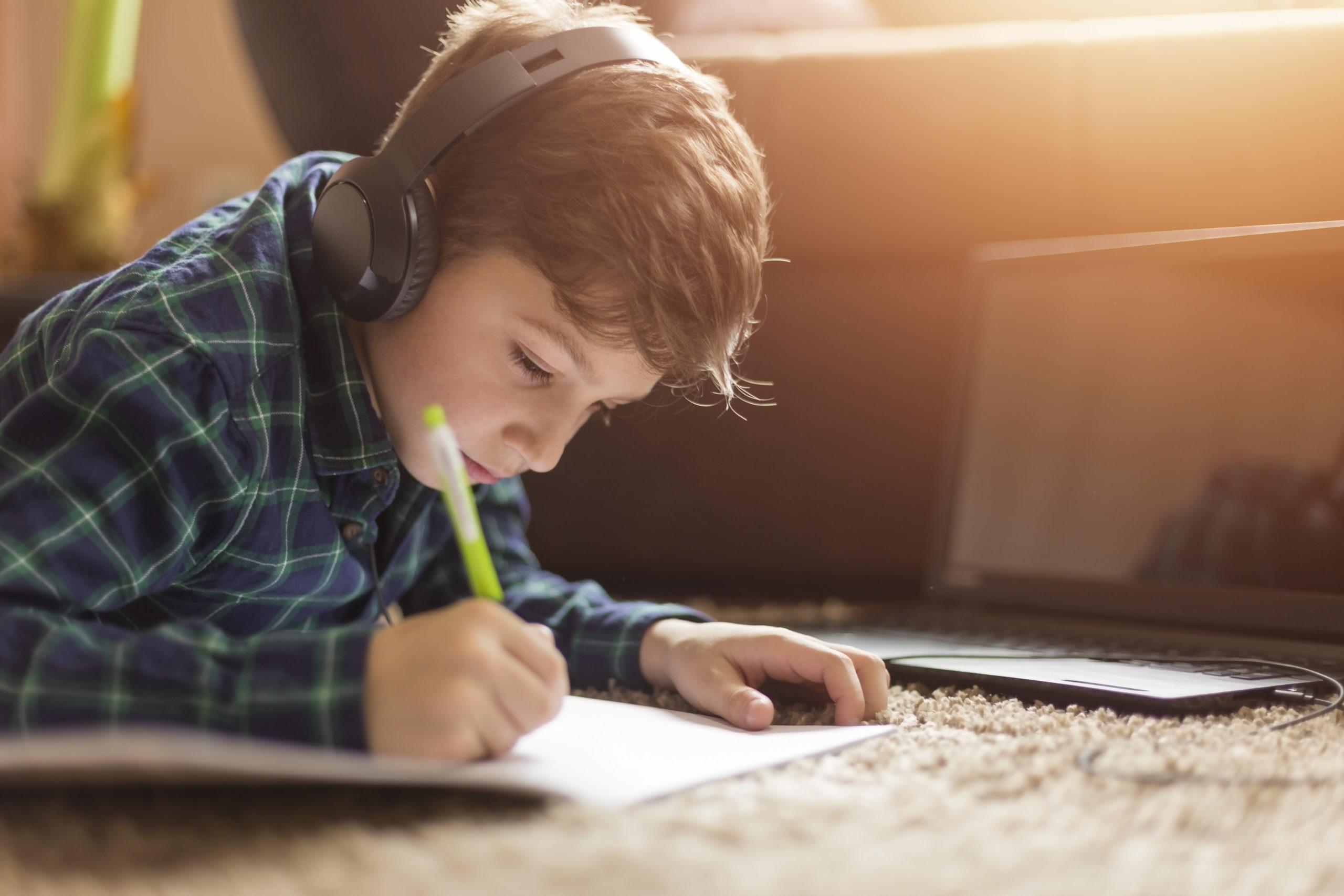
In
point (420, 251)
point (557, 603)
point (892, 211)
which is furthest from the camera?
point (892, 211)

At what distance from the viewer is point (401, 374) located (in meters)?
0.70

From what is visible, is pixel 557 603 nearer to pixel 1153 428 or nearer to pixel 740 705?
pixel 740 705

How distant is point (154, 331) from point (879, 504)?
30.2 inches

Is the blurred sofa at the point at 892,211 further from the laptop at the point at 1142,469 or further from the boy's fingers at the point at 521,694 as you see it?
the boy's fingers at the point at 521,694

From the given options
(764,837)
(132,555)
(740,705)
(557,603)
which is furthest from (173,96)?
(764,837)

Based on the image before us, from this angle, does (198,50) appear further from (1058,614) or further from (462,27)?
(1058,614)

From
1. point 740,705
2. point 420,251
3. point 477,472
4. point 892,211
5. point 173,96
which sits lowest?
point 740,705

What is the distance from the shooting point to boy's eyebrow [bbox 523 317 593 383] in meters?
0.64

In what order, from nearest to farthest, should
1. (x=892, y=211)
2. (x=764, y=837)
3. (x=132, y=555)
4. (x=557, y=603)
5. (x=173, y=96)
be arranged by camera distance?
(x=764, y=837), (x=132, y=555), (x=557, y=603), (x=892, y=211), (x=173, y=96)

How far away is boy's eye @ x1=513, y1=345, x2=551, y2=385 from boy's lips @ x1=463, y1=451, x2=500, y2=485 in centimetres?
7

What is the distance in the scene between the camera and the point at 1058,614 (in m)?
0.94

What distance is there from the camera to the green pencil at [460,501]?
42 cm

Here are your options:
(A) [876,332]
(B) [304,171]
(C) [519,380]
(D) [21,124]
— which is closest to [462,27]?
(B) [304,171]

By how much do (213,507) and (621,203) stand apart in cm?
30
